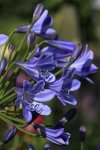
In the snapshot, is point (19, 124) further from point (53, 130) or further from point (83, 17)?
point (83, 17)

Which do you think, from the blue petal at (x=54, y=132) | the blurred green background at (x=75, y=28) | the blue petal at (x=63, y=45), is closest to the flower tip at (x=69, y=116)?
the blue petal at (x=54, y=132)

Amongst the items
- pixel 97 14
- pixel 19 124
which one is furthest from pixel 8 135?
pixel 97 14

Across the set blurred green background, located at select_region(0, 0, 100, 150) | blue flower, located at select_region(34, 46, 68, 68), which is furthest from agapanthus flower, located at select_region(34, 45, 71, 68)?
blurred green background, located at select_region(0, 0, 100, 150)

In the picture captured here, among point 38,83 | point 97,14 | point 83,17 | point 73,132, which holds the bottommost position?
point 97,14

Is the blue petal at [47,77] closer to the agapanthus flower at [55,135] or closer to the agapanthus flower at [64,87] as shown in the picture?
the agapanthus flower at [64,87]

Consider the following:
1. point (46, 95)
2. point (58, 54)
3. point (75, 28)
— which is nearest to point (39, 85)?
point (46, 95)

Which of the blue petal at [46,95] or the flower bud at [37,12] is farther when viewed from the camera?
the flower bud at [37,12]

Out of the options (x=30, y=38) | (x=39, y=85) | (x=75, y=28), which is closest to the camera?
(x=39, y=85)

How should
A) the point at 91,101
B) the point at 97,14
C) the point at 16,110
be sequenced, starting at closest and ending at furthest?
the point at 16,110 < the point at 91,101 < the point at 97,14

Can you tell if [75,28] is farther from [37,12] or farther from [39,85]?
[39,85]
